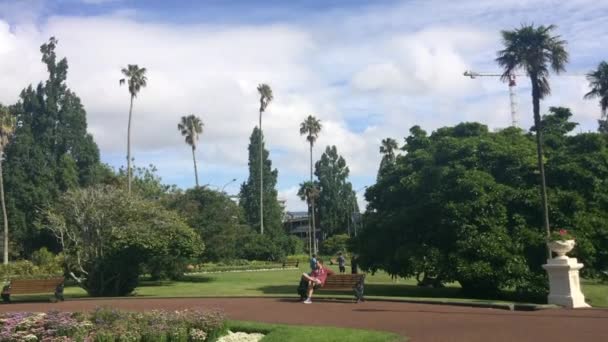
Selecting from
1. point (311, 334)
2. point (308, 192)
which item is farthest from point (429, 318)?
point (308, 192)

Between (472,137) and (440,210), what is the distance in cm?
525

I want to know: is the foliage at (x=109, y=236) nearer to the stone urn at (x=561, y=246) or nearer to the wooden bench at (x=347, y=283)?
the wooden bench at (x=347, y=283)

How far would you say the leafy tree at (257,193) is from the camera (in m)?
82.0

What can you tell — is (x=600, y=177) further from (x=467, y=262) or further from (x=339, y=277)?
(x=339, y=277)

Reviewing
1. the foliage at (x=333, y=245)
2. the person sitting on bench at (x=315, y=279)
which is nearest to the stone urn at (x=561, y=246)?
the person sitting on bench at (x=315, y=279)

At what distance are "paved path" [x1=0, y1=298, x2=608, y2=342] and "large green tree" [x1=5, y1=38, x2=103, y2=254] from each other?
4360cm

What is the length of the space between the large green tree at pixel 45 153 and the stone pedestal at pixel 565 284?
5061 cm

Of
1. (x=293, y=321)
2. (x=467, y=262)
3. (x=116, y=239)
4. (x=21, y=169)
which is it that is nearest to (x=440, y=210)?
(x=467, y=262)

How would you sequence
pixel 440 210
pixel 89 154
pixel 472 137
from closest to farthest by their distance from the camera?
1. pixel 440 210
2. pixel 472 137
3. pixel 89 154

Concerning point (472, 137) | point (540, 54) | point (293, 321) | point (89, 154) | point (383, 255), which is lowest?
point (293, 321)

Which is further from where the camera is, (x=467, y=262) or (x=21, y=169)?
(x=21, y=169)

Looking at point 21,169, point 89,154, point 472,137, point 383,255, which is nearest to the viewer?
point 383,255

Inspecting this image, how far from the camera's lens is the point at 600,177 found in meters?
24.1

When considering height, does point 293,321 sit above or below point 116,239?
below
